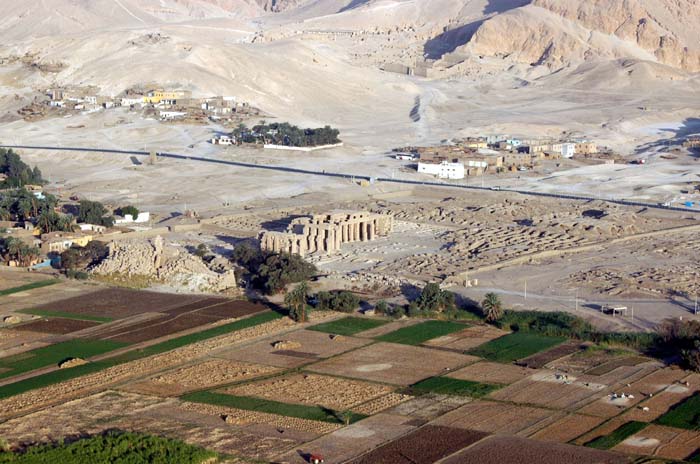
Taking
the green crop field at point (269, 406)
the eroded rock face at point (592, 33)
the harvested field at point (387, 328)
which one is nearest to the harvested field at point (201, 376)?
the green crop field at point (269, 406)

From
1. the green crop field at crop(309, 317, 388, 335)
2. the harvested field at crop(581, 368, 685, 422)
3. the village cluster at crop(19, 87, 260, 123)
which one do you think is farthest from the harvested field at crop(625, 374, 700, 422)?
the village cluster at crop(19, 87, 260, 123)

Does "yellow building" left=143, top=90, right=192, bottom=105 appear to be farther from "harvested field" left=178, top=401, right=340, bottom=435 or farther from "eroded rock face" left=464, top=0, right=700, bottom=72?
"harvested field" left=178, top=401, right=340, bottom=435

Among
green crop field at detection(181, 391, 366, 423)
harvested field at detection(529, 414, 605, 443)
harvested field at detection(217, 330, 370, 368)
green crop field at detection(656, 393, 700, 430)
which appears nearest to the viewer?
harvested field at detection(529, 414, 605, 443)

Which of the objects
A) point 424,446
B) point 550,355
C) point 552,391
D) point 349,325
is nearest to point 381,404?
point 424,446

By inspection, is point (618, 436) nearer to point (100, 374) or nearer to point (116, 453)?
point (116, 453)

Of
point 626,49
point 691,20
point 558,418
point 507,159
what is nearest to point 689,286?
point 558,418

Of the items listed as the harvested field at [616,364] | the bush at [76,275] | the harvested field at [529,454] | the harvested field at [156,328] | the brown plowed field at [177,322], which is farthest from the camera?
the bush at [76,275]

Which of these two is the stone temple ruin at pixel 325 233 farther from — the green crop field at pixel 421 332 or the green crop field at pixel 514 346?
the green crop field at pixel 514 346
